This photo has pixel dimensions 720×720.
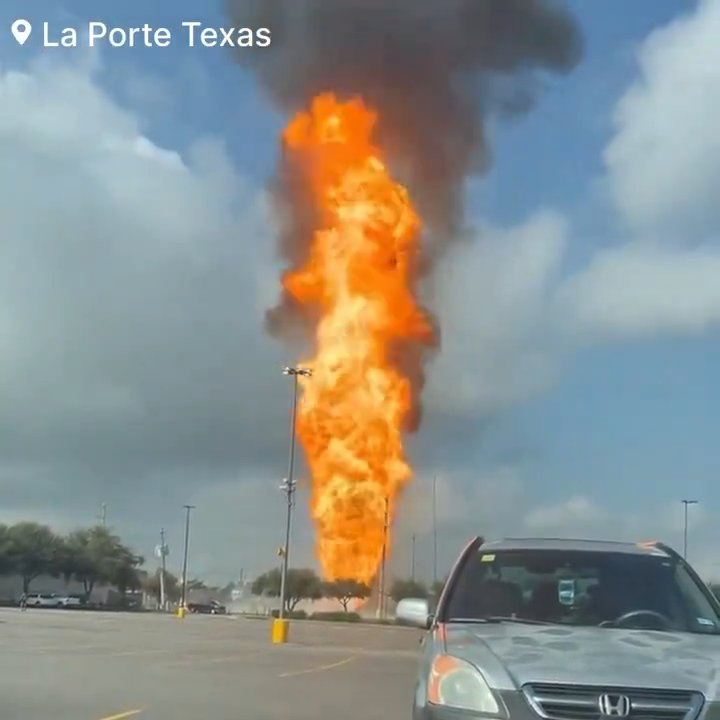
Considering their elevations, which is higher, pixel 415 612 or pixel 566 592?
pixel 566 592

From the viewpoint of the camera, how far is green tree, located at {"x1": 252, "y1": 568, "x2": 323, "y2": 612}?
67769 millimetres

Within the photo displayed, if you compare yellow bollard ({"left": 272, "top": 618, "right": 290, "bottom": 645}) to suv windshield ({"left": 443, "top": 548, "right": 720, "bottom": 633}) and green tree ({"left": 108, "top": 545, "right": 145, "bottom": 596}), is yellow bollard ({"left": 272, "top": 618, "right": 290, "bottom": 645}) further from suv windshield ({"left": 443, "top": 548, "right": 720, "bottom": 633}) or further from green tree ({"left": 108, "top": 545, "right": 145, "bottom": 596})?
green tree ({"left": 108, "top": 545, "right": 145, "bottom": 596})

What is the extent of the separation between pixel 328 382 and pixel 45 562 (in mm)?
71596

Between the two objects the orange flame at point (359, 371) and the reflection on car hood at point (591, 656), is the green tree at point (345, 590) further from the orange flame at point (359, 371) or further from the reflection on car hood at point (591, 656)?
the reflection on car hood at point (591, 656)

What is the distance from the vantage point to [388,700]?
1656 cm

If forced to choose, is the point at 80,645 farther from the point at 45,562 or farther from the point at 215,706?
the point at 45,562

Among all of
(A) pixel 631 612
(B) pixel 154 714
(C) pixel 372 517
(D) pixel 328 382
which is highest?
(D) pixel 328 382

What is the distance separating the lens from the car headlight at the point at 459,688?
6406 millimetres

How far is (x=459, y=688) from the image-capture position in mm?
6582

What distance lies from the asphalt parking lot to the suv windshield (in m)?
6.14

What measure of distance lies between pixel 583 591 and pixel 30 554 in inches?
4304

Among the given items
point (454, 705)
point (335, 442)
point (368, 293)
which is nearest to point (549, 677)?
point (454, 705)

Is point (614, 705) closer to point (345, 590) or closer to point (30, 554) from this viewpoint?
point (345, 590)

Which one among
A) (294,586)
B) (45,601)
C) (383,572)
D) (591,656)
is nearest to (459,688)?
(591,656)
